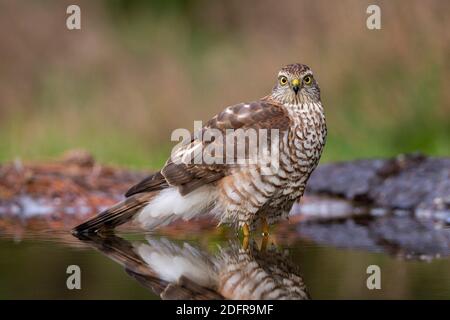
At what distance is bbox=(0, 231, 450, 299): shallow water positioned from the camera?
14.9 feet

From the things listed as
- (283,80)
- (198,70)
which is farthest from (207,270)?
(198,70)

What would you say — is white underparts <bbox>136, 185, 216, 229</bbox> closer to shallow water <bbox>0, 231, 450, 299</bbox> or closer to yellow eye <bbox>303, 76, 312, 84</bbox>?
shallow water <bbox>0, 231, 450, 299</bbox>

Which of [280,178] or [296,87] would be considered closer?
[280,178]

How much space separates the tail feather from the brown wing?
0.10 meters

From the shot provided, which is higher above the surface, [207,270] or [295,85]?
[295,85]

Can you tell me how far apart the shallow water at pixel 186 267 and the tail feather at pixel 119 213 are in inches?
10.5

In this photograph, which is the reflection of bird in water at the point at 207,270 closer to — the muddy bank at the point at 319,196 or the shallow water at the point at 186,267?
the shallow water at the point at 186,267

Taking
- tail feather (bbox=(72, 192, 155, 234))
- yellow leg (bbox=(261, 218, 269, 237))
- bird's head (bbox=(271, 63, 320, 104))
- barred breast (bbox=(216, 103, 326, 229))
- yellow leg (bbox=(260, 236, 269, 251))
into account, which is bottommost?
yellow leg (bbox=(260, 236, 269, 251))

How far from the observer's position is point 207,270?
5.14 meters

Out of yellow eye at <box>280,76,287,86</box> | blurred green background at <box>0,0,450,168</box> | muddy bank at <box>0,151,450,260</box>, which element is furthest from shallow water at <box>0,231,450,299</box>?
blurred green background at <box>0,0,450,168</box>

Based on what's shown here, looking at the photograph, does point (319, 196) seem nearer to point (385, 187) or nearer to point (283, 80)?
point (385, 187)

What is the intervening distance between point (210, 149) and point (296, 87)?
2.61 ft

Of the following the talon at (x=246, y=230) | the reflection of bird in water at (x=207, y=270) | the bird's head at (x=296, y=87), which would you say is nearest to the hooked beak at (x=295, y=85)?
the bird's head at (x=296, y=87)

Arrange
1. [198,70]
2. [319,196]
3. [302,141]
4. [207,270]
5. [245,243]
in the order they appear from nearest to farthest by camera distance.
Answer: [207,270], [245,243], [302,141], [319,196], [198,70]
